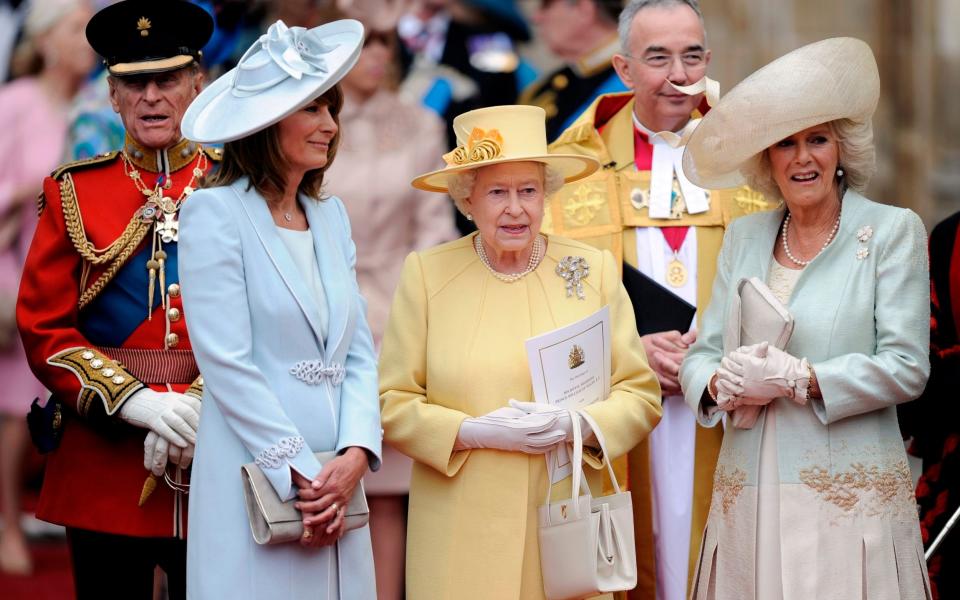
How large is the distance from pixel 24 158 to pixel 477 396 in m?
3.37

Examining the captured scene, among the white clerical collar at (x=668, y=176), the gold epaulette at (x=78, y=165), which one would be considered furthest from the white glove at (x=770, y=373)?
the gold epaulette at (x=78, y=165)

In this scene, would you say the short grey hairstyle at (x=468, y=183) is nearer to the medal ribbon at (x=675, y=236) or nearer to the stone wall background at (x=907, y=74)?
the medal ribbon at (x=675, y=236)

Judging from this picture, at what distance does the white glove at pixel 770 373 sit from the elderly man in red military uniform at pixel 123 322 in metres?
1.56

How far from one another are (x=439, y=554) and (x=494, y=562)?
6.7 inches

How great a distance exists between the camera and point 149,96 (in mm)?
4270

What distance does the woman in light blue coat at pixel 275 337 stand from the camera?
3520 mm

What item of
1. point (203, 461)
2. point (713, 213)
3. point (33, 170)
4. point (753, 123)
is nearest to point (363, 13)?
point (33, 170)

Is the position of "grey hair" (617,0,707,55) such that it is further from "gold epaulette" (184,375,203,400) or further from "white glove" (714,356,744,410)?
"gold epaulette" (184,375,203,400)

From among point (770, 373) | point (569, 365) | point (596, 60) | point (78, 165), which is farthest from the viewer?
point (596, 60)

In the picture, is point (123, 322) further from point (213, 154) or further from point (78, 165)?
point (213, 154)

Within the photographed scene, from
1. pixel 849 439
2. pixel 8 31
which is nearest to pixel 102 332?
pixel 849 439

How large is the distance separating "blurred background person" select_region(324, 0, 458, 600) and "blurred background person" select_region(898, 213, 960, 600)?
2276mm

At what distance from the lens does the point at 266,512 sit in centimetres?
344

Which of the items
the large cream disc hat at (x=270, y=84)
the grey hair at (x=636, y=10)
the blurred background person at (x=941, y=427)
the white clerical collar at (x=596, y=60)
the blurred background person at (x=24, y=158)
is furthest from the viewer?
the white clerical collar at (x=596, y=60)
